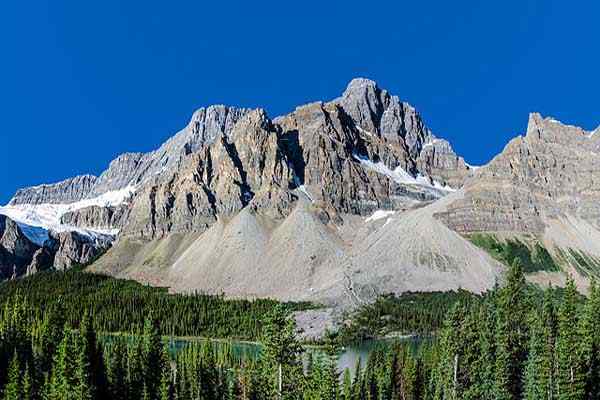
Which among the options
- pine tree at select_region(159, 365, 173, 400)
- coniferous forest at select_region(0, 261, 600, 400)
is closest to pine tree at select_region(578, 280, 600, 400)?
coniferous forest at select_region(0, 261, 600, 400)

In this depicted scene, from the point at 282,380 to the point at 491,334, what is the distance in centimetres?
3050

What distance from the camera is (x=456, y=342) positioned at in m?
76.2

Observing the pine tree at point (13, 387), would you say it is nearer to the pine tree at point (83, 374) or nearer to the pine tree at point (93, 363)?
the pine tree at point (93, 363)

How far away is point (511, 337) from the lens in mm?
78500

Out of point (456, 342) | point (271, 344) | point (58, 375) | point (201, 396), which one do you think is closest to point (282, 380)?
point (271, 344)

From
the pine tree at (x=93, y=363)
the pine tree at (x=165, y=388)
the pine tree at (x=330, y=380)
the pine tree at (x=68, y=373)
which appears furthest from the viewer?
the pine tree at (x=165, y=388)

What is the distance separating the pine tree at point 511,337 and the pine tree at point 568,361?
17.3 feet

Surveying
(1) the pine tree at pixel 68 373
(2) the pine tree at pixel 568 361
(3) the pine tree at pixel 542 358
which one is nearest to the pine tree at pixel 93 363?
Answer: (1) the pine tree at pixel 68 373

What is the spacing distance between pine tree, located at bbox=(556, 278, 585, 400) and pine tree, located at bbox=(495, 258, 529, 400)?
5278mm

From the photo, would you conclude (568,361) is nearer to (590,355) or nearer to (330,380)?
(590,355)

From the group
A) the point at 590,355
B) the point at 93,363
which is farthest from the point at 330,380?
the point at 590,355

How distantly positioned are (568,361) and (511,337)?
25.7 feet

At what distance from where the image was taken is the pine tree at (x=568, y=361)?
7131cm

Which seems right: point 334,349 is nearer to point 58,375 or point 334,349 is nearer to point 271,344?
point 271,344
